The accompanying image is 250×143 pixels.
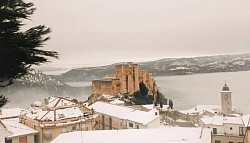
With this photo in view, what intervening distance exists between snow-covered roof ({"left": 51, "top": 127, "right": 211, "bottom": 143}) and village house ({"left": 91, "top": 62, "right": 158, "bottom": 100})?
11.2 metres

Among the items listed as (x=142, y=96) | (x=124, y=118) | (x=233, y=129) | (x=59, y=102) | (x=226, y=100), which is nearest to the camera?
(x=233, y=129)

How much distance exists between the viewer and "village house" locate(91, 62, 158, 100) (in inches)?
704

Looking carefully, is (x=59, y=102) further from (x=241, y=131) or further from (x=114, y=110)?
(x=241, y=131)

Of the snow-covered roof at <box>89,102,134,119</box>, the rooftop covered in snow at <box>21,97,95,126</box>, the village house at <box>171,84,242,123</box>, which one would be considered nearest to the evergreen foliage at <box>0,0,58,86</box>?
the rooftop covered in snow at <box>21,97,95,126</box>

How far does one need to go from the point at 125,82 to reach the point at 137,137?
1254 centimetres

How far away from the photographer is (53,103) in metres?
8.43

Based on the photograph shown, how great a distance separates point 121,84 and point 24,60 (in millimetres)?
16712

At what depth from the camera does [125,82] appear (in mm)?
18375

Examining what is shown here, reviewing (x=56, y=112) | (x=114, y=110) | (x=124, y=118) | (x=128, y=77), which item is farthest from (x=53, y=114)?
(x=128, y=77)

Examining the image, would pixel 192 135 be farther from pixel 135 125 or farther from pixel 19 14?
pixel 19 14

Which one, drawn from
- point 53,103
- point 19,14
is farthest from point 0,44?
point 53,103

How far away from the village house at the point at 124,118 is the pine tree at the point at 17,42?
738cm

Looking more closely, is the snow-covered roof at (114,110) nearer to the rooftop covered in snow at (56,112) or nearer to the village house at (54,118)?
the rooftop covered in snow at (56,112)

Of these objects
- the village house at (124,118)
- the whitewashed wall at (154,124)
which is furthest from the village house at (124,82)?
the whitewashed wall at (154,124)
